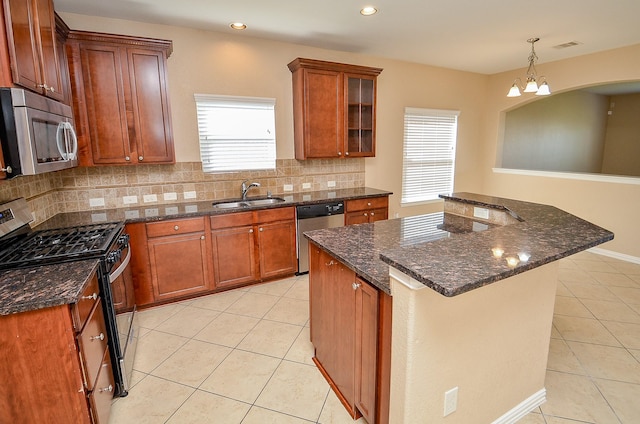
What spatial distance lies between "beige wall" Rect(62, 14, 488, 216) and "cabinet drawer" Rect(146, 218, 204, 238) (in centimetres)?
84

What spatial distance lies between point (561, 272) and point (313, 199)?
304 centimetres

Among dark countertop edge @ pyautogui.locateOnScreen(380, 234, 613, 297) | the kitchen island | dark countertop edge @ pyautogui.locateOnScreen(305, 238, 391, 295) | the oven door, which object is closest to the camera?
dark countertop edge @ pyautogui.locateOnScreen(380, 234, 613, 297)

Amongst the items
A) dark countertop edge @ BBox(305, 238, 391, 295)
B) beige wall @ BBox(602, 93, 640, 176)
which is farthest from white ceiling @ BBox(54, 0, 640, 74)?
beige wall @ BBox(602, 93, 640, 176)

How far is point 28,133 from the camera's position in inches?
63.9

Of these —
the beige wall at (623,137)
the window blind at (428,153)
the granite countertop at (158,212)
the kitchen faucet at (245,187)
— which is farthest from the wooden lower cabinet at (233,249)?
the beige wall at (623,137)

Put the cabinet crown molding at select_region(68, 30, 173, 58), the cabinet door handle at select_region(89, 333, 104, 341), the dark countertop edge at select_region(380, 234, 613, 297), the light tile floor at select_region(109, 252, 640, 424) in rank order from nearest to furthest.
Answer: the dark countertop edge at select_region(380, 234, 613, 297), the cabinet door handle at select_region(89, 333, 104, 341), the light tile floor at select_region(109, 252, 640, 424), the cabinet crown molding at select_region(68, 30, 173, 58)

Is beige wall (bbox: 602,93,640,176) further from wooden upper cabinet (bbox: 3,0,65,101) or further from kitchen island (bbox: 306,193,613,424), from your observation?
wooden upper cabinet (bbox: 3,0,65,101)

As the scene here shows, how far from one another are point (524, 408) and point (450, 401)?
26.4 inches

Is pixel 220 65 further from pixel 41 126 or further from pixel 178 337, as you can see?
pixel 178 337

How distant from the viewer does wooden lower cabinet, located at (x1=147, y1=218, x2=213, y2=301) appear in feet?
9.53

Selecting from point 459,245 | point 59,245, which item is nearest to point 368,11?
point 459,245

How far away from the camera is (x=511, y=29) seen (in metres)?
3.38

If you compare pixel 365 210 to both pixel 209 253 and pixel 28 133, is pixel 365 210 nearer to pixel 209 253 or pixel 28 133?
pixel 209 253

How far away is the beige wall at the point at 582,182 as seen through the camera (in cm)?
402
